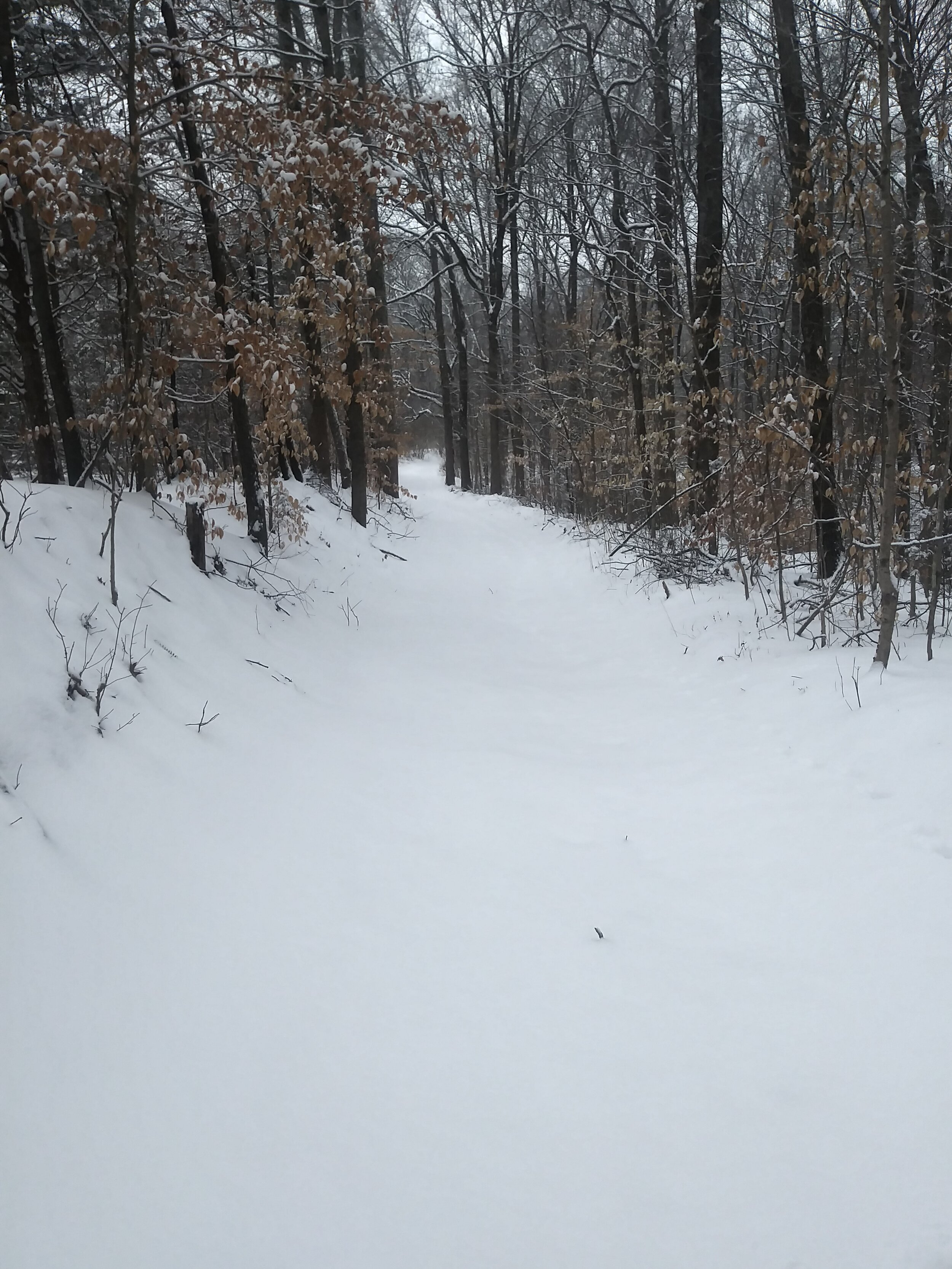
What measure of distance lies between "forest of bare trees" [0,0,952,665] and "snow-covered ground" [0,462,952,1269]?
143cm

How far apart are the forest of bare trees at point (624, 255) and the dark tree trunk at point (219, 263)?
0.03 metres

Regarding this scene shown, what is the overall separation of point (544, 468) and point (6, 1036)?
20536 millimetres

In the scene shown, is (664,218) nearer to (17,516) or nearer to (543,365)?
Result: (543,365)

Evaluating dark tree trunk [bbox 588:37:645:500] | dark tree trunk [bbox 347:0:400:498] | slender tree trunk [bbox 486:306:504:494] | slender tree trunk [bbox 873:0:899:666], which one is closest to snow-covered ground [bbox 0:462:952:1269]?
slender tree trunk [bbox 873:0:899:666]

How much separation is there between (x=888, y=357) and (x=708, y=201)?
5.42 meters

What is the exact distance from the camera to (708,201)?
860 centimetres

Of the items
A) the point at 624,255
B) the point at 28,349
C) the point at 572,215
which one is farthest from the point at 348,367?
the point at 572,215

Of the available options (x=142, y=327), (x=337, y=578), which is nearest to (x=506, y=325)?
(x=337, y=578)

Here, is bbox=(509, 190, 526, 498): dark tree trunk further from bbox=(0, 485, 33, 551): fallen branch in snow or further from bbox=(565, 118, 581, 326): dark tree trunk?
bbox=(0, 485, 33, 551): fallen branch in snow

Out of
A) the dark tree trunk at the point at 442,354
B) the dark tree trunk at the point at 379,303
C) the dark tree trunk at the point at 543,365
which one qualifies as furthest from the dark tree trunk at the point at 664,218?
the dark tree trunk at the point at 442,354

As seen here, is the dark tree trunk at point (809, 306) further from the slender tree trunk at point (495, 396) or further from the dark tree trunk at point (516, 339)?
the slender tree trunk at point (495, 396)

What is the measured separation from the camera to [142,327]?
5.30 metres

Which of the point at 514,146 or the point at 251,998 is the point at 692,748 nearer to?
the point at 251,998

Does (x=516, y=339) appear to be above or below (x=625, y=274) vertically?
above
